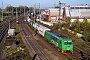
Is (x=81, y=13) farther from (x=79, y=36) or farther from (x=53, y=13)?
(x=79, y=36)

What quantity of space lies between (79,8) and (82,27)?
39.4 meters

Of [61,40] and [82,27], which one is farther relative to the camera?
[82,27]

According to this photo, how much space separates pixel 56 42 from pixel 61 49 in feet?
7.77

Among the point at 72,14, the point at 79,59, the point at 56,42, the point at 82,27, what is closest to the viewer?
the point at 79,59

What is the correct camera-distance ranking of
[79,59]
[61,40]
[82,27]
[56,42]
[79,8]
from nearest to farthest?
[79,59], [61,40], [56,42], [82,27], [79,8]

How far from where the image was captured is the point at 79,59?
91.6 ft

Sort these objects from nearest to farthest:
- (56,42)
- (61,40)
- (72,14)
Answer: (61,40) → (56,42) → (72,14)

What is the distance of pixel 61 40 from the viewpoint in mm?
29750

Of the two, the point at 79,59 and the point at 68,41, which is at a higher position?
→ the point at 68,41

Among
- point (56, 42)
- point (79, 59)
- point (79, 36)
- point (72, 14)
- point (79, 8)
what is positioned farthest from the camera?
point (79, 8)

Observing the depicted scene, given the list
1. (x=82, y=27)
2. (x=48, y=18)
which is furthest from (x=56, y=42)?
(x=48, y=18)

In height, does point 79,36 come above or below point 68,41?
below

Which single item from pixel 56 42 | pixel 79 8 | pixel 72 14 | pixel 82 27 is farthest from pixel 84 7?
pixel 56 42

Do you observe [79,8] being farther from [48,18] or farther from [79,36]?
[79,36]
